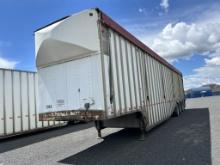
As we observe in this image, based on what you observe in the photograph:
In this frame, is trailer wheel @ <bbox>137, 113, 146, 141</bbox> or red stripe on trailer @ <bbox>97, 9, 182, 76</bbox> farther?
trailer wheel @ <bbox>137, 113, 146, 141</bbox>

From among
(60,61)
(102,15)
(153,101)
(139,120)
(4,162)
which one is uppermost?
(102,15)

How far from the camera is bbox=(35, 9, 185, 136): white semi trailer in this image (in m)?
5.52

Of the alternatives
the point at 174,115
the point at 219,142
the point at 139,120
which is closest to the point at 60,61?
the point at 139,120

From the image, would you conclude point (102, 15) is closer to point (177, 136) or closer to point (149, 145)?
point (149, 145)

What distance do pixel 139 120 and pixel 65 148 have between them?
111 inches

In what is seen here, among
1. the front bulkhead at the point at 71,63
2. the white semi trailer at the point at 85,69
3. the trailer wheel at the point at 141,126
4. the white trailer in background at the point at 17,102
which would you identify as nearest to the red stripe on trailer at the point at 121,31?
the white semi trailer at the point at 85,69

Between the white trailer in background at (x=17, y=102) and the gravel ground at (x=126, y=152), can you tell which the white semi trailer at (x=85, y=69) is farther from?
the white trailer in background at (x=17, y=102)

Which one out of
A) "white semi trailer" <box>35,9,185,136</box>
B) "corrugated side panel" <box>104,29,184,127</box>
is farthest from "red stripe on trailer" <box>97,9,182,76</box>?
"corrugated side panel" <box>104,29,184,127</box>

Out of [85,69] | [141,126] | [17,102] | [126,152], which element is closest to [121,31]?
[85,69]

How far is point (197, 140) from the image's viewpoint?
288 inches

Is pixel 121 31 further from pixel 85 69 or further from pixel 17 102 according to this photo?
pixel 17 102

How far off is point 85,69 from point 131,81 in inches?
83.1

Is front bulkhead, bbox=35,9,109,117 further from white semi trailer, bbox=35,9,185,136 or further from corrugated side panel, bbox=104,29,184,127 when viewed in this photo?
corrugated side panel, bbox=104,29,184,127

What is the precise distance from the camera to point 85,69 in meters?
5.70
